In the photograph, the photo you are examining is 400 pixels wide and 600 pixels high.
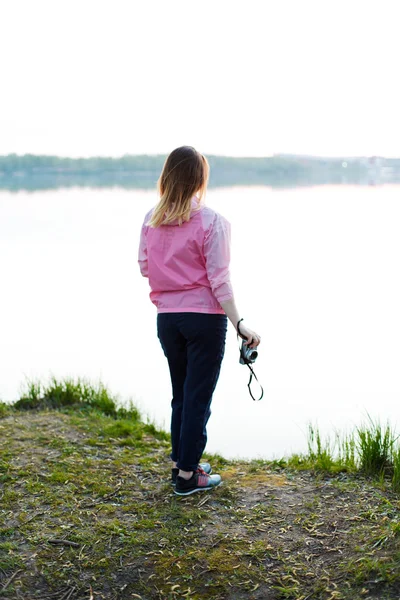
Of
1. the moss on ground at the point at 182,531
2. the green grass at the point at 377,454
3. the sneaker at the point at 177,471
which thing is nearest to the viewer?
the moss on ground at the point at 182,531

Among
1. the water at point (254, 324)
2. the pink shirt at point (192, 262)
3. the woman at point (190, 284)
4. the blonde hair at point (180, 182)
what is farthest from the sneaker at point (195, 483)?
the water at point (254, 324)

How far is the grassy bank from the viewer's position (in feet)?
8.50

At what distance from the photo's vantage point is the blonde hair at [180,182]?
3035mm

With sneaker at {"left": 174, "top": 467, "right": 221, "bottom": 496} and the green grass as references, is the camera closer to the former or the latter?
sneaker at {"left": 174, "top": 467, "right": 221, "bottom": 496}

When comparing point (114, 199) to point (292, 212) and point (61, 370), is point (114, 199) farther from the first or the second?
point (61, 370)

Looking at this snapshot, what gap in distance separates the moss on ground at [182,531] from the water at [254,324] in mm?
1647

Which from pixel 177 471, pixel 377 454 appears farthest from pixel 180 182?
pixel 377 454

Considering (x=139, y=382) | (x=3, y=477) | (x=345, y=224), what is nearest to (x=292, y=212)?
(x=345, y=224)

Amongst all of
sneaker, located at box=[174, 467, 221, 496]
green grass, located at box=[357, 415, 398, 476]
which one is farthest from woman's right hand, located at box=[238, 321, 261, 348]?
A: green grass, located at box=[357, 415, 398, 476]

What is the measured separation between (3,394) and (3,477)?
3.09 m

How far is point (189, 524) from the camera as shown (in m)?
3.03

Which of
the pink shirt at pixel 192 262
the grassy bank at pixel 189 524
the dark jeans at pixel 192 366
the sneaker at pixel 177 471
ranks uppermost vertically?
the pink shirt at pixel 192 262

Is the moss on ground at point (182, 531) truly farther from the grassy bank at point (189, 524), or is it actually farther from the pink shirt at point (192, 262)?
the pink shirt at point (192, 262)

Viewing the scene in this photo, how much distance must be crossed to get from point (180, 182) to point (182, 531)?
1.52 m
